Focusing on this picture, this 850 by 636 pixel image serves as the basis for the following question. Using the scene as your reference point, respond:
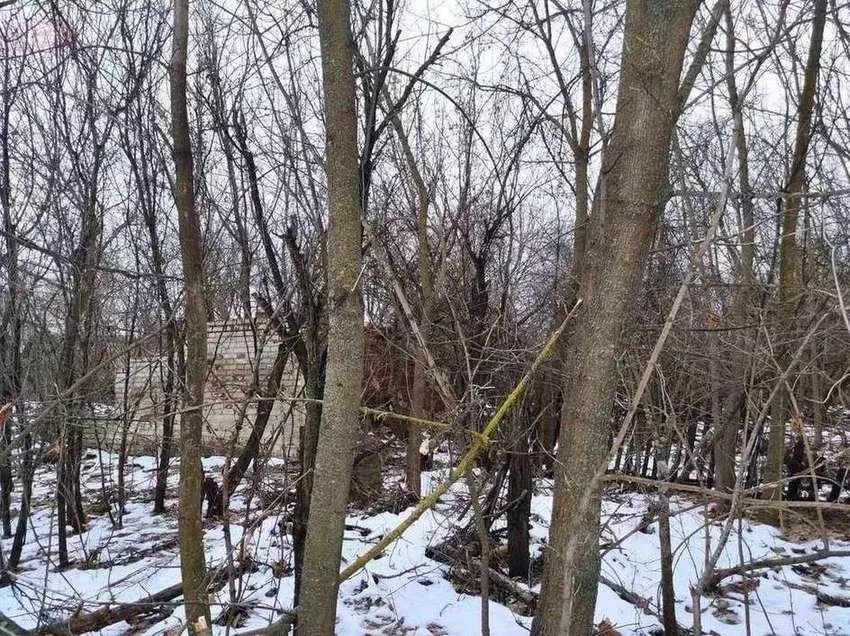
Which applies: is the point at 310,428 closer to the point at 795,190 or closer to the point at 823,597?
the point at 823,597

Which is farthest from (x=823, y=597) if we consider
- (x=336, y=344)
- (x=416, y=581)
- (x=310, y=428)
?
(x=336, y=344)

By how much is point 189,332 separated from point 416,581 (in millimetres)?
3309

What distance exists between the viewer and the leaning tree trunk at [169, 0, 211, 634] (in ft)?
8.77

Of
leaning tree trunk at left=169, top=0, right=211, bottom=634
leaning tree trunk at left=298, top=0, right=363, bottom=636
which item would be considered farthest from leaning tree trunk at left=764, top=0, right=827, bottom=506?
leaning tree trunk at left=169, top=0, right=211, bottom=634

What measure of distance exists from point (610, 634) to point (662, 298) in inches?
124

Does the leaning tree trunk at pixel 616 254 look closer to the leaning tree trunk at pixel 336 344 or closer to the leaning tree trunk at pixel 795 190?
the leaning tree trunk at pixel 336 344

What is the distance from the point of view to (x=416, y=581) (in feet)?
16.7

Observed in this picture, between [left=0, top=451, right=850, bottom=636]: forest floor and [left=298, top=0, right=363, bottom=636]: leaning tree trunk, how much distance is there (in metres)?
1.37

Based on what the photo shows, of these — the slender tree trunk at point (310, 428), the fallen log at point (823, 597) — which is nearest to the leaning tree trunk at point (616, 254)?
the slender tree trunk at point (310, 428)

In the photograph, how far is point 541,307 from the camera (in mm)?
7473

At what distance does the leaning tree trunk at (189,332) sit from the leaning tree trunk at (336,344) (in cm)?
72

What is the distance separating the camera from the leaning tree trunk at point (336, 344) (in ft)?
7.18

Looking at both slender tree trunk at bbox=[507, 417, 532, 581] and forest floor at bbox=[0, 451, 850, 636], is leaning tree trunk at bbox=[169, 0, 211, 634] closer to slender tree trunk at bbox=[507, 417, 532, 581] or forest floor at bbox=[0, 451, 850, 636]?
forest floor at bbox=[0, 451, 850, 636]

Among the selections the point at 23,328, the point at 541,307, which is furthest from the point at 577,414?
the point at 23,328
